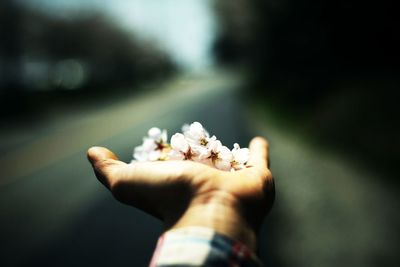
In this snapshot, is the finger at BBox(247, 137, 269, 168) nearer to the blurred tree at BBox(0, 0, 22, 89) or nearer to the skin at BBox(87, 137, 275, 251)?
the skin at BBox(87, 137, 275, 251)

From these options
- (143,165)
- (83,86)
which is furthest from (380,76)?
(83,86)

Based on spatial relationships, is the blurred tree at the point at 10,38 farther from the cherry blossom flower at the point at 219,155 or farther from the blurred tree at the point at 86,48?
the cherry blossom flower at the point at 219,155

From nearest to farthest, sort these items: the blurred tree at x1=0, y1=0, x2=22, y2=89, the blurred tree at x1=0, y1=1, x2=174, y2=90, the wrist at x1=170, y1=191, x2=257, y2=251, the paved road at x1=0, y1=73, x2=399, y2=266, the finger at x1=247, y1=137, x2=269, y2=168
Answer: the wrist at x1=170, y1=191, x2=257, y2=251
the finger at x1=247, y1=137, x2=269, y2=168
the paved road at x1=0, y1=73, x2=399, y2=266
the blurred tree at x1=0, y1=0, x2=22, y2=89
the blurred tree at x1=0, y1=1, x2=174, y2=90

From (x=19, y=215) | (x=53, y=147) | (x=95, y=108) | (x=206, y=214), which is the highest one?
(x=95, y=108)

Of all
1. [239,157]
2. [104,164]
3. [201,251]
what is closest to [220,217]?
[201,251]

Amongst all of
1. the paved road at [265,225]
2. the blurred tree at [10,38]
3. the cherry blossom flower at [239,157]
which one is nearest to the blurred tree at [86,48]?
the blurred tree at [10,38]

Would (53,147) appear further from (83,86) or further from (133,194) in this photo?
(83,86)

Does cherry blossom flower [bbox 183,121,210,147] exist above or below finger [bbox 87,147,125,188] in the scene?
above

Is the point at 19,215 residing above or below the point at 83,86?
below

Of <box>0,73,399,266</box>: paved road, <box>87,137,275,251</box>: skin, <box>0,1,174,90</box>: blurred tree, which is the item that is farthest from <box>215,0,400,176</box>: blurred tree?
<box>0,1,174,90</box>: blurred tree
